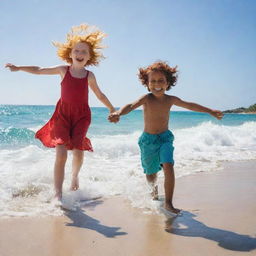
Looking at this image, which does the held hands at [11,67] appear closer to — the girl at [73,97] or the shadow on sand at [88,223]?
the girl at [73,97]

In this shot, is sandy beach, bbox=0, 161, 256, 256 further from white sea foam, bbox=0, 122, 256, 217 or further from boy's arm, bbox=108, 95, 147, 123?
boy's arm, bbox=108, 95, 147, 123

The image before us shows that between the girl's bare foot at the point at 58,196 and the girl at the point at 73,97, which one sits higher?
the girl at the point at 73,97

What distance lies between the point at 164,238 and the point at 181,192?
1.73 metres

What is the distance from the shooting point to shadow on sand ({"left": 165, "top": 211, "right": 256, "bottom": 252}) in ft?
8.37

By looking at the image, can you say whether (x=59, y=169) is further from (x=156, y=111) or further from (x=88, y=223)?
(x=156, y=111)

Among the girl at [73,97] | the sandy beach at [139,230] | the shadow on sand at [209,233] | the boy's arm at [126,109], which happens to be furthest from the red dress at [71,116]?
the shadow on sand at [209,233]

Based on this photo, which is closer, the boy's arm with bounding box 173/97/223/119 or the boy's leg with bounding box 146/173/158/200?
the boy's arm with bounding box 173/97/223/119

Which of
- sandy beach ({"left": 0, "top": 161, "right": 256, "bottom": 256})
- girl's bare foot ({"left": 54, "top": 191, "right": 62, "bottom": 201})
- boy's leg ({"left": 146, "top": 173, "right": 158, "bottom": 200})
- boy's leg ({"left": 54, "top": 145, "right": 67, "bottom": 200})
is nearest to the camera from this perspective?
sandy beach ({"left": 0, "top": 161, "right": 256, "bottom": 256})

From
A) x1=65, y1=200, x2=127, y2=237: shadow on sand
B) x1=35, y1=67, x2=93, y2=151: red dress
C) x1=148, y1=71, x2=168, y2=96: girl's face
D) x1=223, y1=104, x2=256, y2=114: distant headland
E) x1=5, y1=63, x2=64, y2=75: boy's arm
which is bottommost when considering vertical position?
x1=65, y1=200, x2=127, y2=237: shadow on sand

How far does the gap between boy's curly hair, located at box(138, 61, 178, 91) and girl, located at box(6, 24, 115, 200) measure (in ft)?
1.81

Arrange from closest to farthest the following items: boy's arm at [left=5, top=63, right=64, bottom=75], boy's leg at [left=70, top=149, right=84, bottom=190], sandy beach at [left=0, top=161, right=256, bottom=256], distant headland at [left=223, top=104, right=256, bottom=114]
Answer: sandy beach at [left=0, top=161, right=256, bottom=256] → boy's arm at [left=5, top=63, right=64, bottom=75] → boy's leg at [left=70, top=149, right=84, bottom=190] → distant headland at [left=223, top=104, right=256, bottom=114]

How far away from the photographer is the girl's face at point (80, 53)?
167 inches

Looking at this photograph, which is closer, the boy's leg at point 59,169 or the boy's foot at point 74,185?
the boy's leg at point 59,169

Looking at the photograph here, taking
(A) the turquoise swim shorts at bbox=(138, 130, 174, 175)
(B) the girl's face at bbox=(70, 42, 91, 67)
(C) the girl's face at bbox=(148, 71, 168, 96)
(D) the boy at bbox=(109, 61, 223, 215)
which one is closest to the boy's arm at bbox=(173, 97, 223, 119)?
(D) the boy at bbox=(109, 61, 223, 215)
